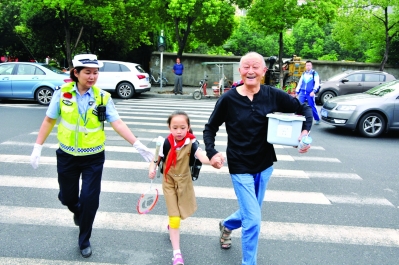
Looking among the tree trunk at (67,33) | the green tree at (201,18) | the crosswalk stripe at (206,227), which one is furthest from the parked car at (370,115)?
the tree trunk at (67,33)

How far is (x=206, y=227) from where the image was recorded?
441 cm

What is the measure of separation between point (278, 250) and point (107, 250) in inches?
64.5

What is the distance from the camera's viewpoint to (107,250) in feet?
12.6

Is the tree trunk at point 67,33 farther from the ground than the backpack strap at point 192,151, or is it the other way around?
the tree trunk at point 67,33

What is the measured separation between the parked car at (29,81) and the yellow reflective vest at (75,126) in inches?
442

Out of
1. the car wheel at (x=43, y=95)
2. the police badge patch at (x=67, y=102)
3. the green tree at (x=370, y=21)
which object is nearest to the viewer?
the police badge patch at (x=67, y=102)

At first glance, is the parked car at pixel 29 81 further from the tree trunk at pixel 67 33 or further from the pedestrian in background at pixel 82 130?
the pedestrian in background at pixel 82 130

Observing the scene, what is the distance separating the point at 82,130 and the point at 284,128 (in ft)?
5.64

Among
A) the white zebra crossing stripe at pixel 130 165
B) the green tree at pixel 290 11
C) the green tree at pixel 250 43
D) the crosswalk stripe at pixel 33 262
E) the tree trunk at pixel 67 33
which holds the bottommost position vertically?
the crosswalk stripe at pixel 33 262

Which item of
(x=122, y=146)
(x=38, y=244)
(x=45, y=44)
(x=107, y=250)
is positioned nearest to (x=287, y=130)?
(x=107, y=250)

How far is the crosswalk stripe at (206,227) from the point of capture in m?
4.20

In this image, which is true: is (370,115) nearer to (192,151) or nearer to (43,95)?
(192,151)

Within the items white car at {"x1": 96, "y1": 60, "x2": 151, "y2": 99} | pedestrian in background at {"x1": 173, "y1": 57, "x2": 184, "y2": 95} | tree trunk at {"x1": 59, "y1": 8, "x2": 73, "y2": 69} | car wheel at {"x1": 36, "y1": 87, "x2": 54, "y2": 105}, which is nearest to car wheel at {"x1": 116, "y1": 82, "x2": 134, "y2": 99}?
white car at {"x1": 96, "y1": 60, "x2": 151, "y2": 99}

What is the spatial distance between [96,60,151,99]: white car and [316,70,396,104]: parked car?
7.92 m
